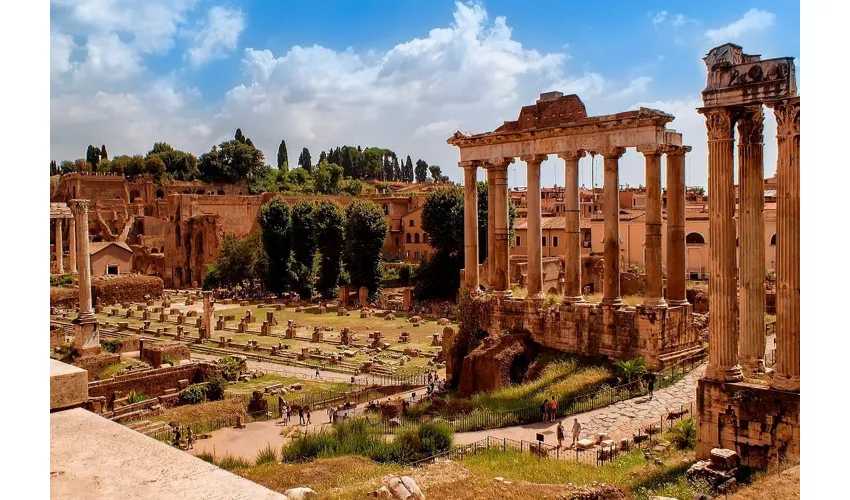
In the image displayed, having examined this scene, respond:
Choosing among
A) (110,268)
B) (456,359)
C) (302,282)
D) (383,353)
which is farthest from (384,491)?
(110,268)

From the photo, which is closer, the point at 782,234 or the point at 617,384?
the point at 782,234

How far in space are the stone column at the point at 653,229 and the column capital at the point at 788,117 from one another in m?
7.15

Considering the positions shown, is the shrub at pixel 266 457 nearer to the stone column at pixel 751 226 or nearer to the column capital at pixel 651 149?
the stone column at pixel 751 226

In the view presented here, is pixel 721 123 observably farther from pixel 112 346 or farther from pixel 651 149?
pixel 112 346

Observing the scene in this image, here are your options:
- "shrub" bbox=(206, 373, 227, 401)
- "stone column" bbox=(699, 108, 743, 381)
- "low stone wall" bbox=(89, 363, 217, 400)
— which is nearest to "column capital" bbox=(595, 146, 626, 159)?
"stone column" bbox=(699, 108, 743, 381)

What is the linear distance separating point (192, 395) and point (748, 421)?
1539 centimetres

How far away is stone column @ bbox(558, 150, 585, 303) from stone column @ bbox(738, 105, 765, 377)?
728cm

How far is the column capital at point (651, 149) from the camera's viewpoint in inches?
665

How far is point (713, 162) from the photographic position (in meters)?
10.7

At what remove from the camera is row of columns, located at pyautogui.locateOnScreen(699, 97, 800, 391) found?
9.79m

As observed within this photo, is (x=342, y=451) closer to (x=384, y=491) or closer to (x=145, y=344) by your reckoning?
(x=384, y=491)

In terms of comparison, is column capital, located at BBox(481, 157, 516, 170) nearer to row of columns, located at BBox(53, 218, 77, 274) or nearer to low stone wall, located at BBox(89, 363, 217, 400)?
low stone wall, located at BBox(89, 363, 217, 400)

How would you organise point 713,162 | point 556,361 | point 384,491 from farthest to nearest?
point 556,361
point 713,162
point 384,491

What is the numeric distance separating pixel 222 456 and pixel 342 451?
276 centimetres
